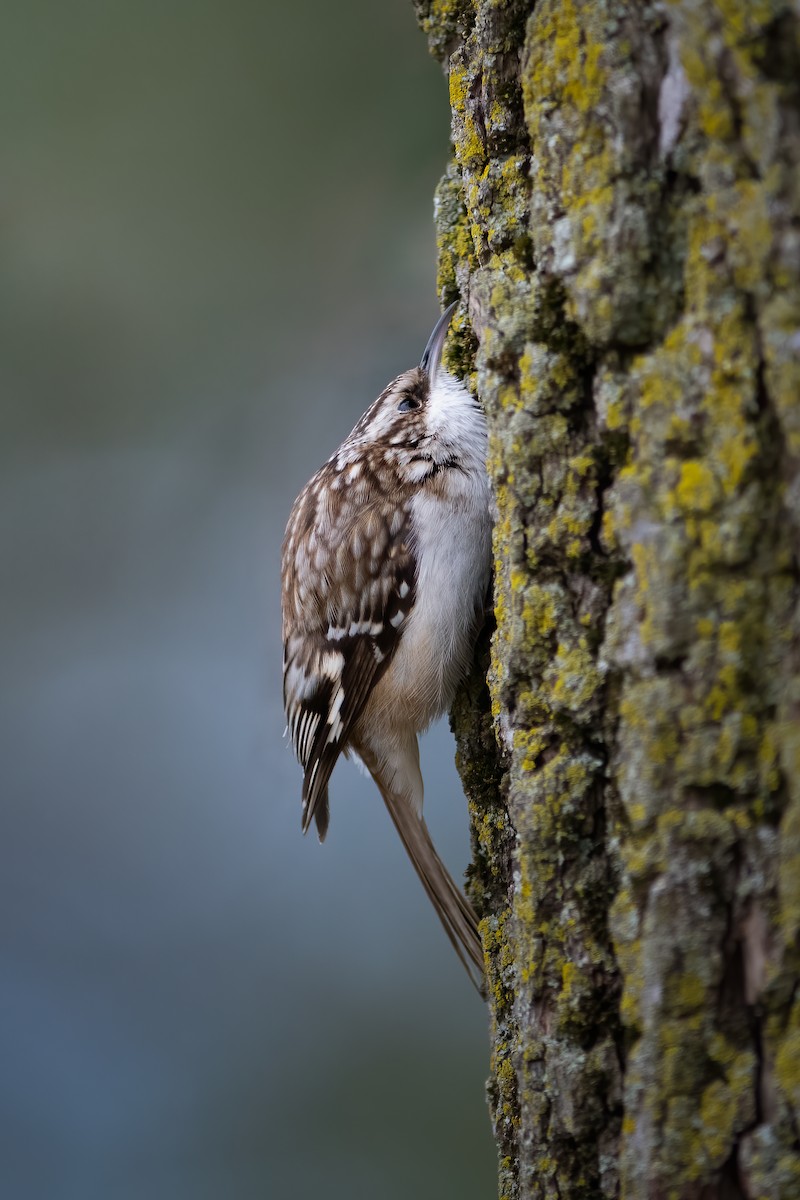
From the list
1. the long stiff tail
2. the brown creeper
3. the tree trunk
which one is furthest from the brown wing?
the tree trunk

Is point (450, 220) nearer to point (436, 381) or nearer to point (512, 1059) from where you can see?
point (436, 381)

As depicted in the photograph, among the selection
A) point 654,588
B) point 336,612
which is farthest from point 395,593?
point 654,588

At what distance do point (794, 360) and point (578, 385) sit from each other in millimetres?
247

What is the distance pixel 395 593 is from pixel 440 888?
1.68ft

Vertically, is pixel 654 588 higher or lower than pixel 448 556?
lower

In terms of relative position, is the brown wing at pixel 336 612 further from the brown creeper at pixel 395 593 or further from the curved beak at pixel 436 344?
the curved beak at pixel 436 344

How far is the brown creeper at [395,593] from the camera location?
160cm

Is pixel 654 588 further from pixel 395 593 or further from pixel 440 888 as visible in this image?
pixel 440 888

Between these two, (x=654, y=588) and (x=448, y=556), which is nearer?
(x=654, y=588)

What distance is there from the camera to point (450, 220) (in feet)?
5.01

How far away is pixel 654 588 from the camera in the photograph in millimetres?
927

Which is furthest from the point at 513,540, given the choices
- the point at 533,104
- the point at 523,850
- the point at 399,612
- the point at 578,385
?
the point at 399,612

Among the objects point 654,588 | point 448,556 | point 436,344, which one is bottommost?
point 654,588

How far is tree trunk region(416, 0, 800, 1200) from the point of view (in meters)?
0.86
